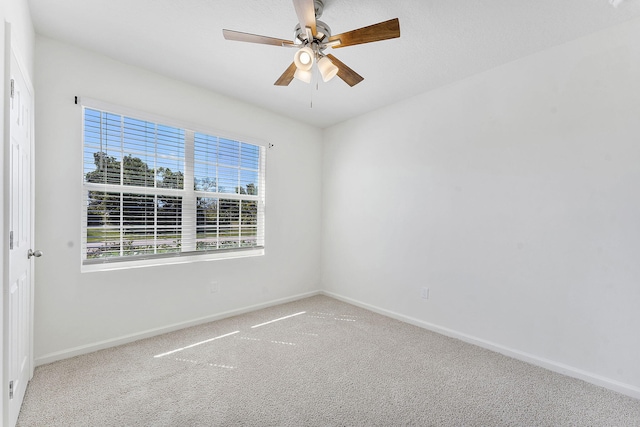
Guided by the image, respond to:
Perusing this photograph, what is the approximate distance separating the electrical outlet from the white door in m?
1.41

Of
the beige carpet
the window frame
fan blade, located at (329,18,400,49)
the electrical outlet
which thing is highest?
fan blade, located at (329,18,400,49)

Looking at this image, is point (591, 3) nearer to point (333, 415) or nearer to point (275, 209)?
point (333, 415)

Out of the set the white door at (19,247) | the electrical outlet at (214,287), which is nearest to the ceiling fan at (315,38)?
the white door at (19,247)

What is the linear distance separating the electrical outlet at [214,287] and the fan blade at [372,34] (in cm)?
266

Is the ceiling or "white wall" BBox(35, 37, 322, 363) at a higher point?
the ceiling

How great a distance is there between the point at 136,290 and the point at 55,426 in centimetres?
119

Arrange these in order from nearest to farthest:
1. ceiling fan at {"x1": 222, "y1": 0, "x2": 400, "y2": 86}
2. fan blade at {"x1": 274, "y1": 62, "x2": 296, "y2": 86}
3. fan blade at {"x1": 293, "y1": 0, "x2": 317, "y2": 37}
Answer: fan blade at {"x1": 293, "y1": 0, "x2": 317, "y2": 37} → ceiling fan at {"x1": 222, "y1": 0, "x2": 400, "y2": 86} → fan blade at {"x1": 274, "y1": 62, "x2": 296, "y2": 86}

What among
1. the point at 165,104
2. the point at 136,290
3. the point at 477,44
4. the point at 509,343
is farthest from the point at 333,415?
the point at 165,104

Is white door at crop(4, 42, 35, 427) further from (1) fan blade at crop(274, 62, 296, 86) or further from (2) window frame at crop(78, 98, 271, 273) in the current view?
(1) fan blade at crop(274, 62, 296, 86)

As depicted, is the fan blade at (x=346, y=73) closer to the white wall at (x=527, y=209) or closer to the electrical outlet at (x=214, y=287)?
the white wall at (x=527, y=209)

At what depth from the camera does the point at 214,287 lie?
3.15 metres

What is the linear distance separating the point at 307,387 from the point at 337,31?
2.63 meters

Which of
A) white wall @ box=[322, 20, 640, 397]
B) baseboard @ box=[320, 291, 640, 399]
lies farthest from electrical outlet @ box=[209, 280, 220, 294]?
baseboard @ box=[320, 291, 640, 399]

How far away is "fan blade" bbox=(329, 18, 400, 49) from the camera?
157cm
